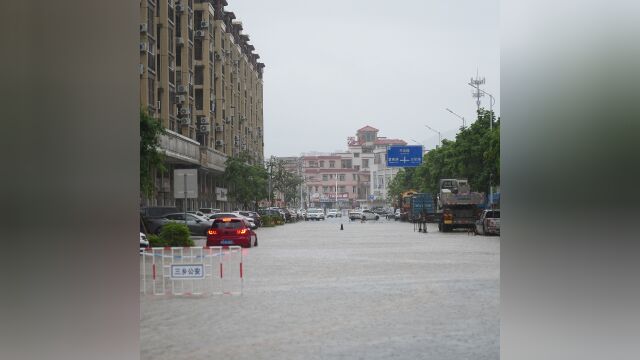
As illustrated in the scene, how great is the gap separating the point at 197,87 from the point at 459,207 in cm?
2951

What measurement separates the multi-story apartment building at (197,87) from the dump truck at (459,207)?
18.0 metres

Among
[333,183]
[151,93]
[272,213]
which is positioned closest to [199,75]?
[272,213]

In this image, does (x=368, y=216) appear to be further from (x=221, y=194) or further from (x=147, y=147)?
(x=147, y=147)

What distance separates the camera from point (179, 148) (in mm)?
58656

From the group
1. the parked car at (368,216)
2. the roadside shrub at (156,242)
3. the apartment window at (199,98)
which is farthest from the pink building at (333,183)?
the roadside shrub at (156,242)

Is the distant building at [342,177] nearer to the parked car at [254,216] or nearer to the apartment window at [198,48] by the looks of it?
the apartment window at [198,48]

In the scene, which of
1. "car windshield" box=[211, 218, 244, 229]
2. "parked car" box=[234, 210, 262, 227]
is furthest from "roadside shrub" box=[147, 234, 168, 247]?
"parked car" box=[234, 210, 262, 227]

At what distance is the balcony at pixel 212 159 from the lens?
67.9 m
